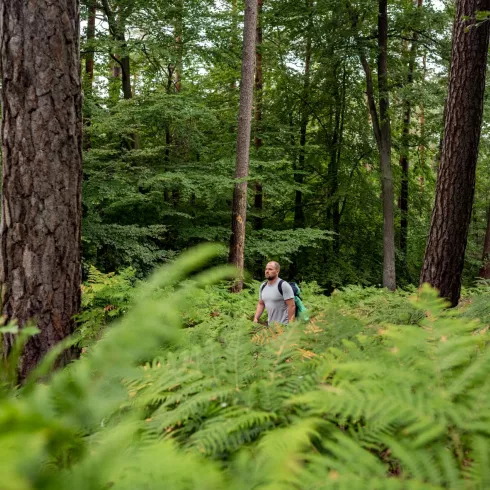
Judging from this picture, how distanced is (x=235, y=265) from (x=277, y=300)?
742mm

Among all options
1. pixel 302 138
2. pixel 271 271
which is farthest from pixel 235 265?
pixel 302 138

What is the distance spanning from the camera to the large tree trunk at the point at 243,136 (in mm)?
9391

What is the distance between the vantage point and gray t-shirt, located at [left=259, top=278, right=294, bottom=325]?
18.0ft

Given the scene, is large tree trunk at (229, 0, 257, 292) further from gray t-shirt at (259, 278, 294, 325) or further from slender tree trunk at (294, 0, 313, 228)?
slender tree trunk at (294, 0, 313, 228)

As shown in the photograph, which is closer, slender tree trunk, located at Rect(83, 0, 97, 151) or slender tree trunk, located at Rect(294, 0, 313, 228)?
slender tree trunk, located at Rect(83, 0, 97, 151)

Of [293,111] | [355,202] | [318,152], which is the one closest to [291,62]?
[293,111]

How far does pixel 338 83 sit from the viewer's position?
1484 cm

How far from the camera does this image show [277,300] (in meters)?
5.59

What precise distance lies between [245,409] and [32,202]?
253 centimetres

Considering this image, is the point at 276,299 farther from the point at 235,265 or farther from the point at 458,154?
the point at 458,154

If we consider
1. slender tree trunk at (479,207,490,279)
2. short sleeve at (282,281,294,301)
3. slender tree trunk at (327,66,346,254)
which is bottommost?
slender tree trunk at (479,207,490,279)

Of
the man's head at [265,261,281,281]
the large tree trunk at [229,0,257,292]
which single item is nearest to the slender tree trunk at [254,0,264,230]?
the large tree trunk at [229,0,257,292]

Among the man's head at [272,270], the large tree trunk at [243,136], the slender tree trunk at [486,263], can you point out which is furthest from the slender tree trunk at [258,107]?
the slender tree trunk at [486,263]

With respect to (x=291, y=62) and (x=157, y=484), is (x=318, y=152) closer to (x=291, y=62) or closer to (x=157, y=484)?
(x=291, y=62)
